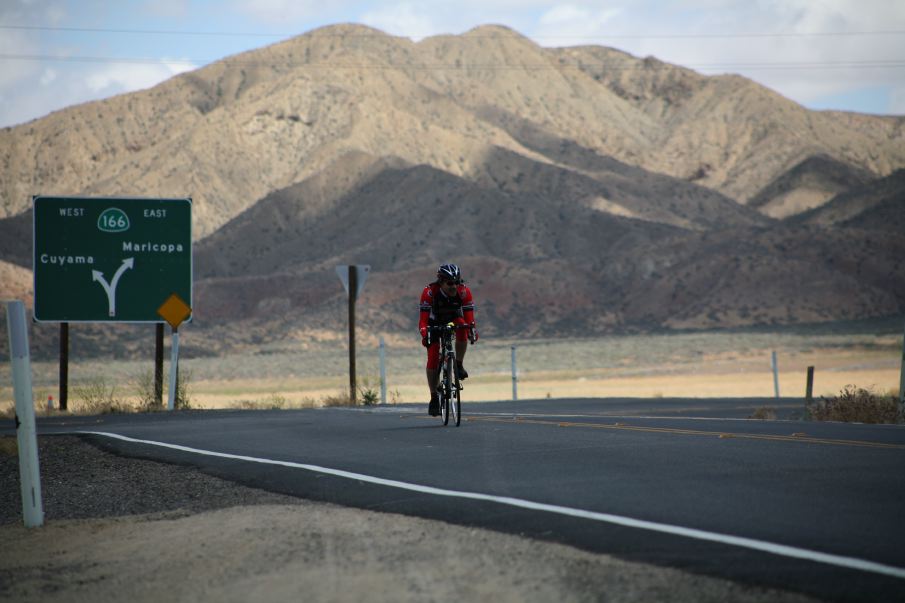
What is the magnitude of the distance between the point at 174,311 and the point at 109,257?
6.61 ft

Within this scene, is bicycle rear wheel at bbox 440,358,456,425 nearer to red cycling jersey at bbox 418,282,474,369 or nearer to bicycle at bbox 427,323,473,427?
bicycle at bbox 427,323,473,427

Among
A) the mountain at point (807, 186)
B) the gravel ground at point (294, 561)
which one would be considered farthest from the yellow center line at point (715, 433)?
the mountain at point (807, 186)

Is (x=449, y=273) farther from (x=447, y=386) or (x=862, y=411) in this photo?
(x=862, y=411)

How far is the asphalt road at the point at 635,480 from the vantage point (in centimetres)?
702

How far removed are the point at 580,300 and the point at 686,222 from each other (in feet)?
80.2

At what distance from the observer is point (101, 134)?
139875 millimetres

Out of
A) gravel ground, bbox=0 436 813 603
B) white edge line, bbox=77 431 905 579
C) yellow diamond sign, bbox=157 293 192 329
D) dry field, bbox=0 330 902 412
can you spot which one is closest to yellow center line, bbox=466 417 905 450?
white edge line, bbox=77 431 905 579

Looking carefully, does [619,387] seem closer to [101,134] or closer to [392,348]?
[392,348]

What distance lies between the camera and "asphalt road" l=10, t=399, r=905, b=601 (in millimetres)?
7023

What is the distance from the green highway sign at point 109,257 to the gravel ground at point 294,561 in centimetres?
1816

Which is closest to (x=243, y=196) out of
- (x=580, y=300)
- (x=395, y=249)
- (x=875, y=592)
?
(x=395, y=249)

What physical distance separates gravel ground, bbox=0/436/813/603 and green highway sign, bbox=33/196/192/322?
18.2 m

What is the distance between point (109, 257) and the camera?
2828 cm

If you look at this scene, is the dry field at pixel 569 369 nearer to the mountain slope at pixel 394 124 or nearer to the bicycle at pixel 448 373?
the bicycle at pixel 448 373
